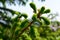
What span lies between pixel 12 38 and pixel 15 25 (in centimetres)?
11

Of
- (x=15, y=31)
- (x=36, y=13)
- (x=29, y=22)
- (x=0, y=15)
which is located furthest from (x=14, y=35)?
(x=0, y=15)

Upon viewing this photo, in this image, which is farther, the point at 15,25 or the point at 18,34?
the point at 15,25

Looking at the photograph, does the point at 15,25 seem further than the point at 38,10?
Yes

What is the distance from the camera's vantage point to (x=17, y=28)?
5.05ft

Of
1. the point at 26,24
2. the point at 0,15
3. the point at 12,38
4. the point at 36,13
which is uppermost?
the point at 36,13

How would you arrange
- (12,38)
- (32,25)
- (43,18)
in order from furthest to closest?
(12,38) < (32,25) < (43,18)

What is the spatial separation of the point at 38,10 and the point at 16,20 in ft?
0.73

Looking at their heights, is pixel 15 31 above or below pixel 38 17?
below

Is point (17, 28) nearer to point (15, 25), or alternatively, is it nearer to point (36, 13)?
point (15, 25)

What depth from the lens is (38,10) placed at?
4.44ft

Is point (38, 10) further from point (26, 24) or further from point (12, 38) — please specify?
point (12, 38)

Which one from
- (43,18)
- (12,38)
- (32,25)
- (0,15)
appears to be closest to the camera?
(43,18)

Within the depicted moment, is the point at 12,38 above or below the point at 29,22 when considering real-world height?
below

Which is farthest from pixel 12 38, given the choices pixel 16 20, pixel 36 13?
pixel 36 13
